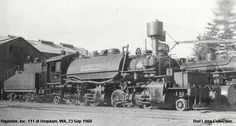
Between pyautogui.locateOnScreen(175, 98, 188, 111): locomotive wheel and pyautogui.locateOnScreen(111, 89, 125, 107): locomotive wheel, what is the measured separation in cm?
307

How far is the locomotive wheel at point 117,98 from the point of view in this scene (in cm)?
1629

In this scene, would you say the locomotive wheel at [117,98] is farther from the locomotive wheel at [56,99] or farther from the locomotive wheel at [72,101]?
the locomotive wheel at [56,99]

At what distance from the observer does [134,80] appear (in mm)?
16234

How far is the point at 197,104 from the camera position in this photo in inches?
565

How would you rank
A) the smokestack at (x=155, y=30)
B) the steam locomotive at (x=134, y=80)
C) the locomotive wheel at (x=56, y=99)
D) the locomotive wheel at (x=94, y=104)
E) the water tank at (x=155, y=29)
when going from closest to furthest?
the steam locomotive at (x=134, y=80) → the locomotive wheel at (x=94, y=104) → the locomotive wheel at (x=56, y=99) → the smokestack at (x=155, y=30) → the water tank at (x=155, y=29)

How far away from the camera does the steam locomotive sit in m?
14.6

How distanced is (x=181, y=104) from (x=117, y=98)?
3.80 metres

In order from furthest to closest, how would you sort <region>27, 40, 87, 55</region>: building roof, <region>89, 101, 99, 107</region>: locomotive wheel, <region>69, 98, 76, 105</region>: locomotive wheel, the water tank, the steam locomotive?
<region>27, 40, 87, 55</region>: building roof < the water tank < <region>69, 98, 76, 105</region>: locomotive wheel < <region>89, 101, 99, 107</region>: locomotive wheel < the steam locomotive

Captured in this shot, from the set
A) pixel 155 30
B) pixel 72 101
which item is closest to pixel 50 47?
pixel 155 30

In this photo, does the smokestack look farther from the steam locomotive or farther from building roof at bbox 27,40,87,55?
building roof at bbox 27,40,87,55

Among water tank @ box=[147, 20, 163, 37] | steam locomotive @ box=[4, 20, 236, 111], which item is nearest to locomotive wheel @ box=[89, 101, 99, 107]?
steam locomotive @ box=[4, 20, 236, 111]

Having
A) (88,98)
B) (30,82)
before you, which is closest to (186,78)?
(88,98)

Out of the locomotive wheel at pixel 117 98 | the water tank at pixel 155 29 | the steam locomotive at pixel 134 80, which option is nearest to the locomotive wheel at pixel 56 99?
the steam locomotive at pixel 134 80

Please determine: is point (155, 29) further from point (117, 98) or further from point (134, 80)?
point (117, 98)
